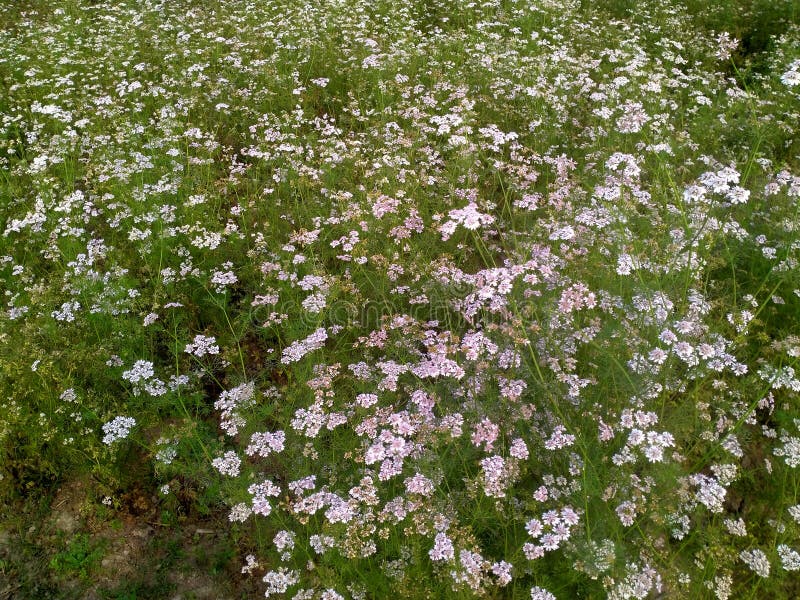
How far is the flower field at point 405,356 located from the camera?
317 centimetres

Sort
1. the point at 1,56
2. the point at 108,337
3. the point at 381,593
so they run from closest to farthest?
the point at 381,593
the point at 108,337
the point at 1,56

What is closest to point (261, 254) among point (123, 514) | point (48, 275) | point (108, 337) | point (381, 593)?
point (108, 337)

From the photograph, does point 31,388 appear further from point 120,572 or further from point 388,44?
point 388,44

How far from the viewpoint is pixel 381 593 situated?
3.14 m

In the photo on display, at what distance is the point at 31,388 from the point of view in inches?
163

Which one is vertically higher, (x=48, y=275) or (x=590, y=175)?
(x=590, y=175)

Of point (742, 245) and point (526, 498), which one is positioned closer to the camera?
point (526, 498)

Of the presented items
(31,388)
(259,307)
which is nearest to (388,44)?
(259,307)

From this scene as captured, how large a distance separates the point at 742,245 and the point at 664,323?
2.01 meters

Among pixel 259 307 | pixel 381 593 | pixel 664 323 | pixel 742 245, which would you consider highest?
pixel 664 323

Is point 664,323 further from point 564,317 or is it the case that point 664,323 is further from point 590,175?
point 590,175

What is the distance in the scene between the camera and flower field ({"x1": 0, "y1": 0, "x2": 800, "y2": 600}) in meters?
3.17

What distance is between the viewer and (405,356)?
4023mm

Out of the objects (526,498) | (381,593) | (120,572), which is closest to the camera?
(381,593)
